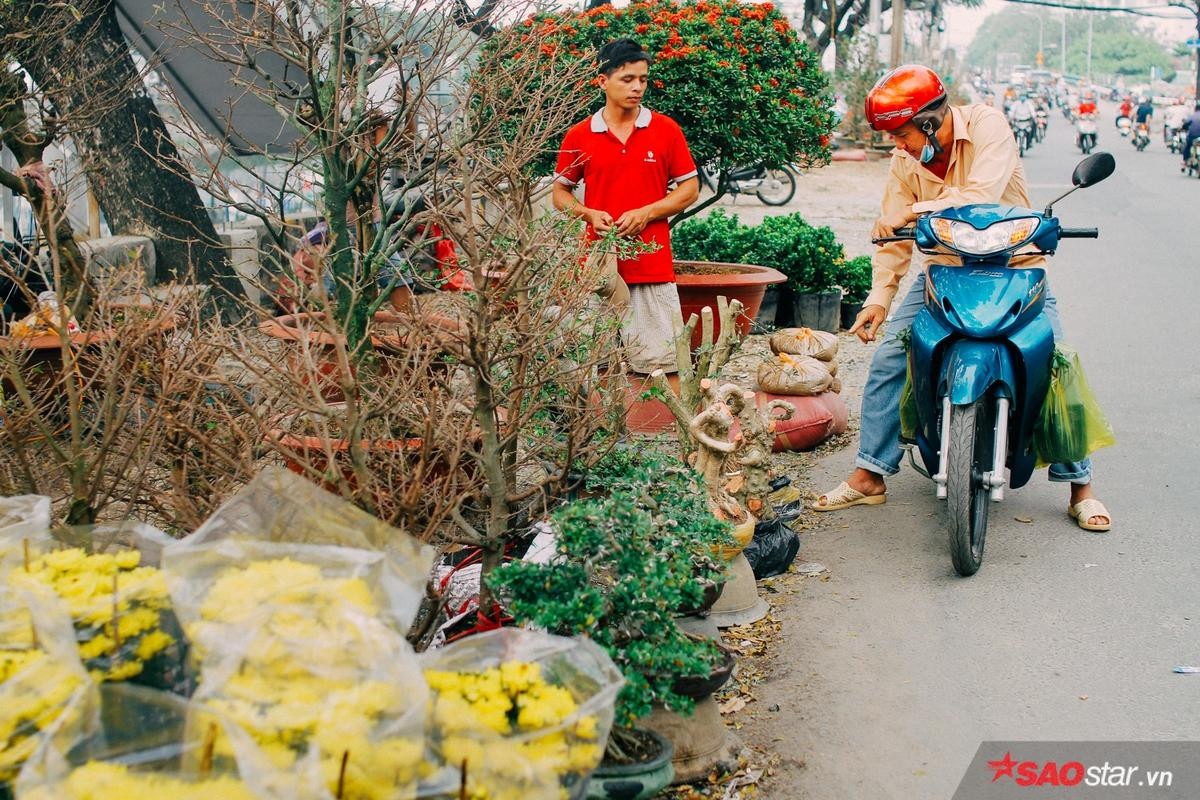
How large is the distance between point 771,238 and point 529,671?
24.8ft

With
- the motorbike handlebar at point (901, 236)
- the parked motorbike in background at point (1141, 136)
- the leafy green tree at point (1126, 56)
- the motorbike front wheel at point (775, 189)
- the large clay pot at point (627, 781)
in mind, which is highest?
the motorbike handlebar at point (901, 236)

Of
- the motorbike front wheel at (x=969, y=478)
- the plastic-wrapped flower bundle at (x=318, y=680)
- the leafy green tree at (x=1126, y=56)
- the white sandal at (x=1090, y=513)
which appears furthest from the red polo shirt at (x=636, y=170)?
the leafy green tree at (x=1126, y=56)

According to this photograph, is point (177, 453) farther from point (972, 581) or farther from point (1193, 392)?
point (1193, 392)

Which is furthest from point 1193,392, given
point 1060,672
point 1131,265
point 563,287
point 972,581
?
point 1131,265

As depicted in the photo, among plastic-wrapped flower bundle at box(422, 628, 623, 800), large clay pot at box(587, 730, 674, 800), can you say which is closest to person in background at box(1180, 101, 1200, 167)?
large clay pot at box(587, 730, 674, 800)

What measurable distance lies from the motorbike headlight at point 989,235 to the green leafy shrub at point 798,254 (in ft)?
16.2

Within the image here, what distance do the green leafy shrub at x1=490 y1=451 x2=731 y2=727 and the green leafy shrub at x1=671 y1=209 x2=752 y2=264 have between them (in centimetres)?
663

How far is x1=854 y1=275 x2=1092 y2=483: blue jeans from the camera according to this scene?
5.28 m

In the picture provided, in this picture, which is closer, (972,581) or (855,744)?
(855,744)

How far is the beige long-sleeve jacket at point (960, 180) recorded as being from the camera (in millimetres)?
4758

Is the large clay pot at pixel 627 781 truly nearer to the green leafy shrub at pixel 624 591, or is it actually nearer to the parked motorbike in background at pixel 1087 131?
the green leafy shrub at pixel 624 591

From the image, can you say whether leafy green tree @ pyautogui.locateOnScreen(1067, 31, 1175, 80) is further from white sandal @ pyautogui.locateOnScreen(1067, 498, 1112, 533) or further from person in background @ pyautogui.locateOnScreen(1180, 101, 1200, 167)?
white sandal @ pyautogui.locateOnScreen(1067, 498, 1112, 533)

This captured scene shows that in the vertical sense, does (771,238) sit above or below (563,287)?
below

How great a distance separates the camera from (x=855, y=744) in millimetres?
3414
